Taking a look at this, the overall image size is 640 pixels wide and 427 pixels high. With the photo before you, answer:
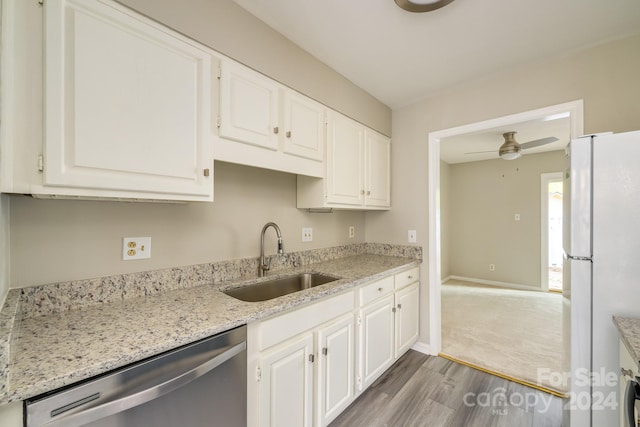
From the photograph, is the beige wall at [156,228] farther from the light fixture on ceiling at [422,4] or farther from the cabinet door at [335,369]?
the light fixture on ceiling at [422,4]

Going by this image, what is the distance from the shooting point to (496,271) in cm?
477

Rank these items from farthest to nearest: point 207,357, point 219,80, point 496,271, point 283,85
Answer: point 496,271, point 283,85, point 219,80, point 207,357

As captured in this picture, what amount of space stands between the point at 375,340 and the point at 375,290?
375 mm

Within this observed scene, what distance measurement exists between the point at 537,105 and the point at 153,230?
2.74 m

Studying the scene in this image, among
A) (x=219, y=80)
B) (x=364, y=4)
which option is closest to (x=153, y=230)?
(x=219, y=80)

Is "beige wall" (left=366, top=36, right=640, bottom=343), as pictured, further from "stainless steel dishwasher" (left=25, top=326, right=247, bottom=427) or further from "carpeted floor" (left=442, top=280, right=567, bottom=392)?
"stainless steel dishwasher" (left=25, top=326, right=247, bottom=427)

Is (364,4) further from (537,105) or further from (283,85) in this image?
(537,105)

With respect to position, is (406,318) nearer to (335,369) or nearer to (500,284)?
(335,369)

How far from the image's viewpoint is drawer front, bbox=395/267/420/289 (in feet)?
7.03

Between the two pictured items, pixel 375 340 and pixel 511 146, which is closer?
pixel 375 340

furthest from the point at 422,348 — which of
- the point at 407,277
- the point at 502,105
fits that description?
the point at 502,105

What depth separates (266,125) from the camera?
1.49 metres

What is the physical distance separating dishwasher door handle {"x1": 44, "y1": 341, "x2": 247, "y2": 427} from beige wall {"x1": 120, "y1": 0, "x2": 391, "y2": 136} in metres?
1.45

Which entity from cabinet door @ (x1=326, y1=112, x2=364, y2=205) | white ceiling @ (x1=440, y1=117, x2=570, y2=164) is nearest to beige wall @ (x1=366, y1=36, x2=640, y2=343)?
white ceiling @ (x1=440, y1=117, x2=570, y2=164)
